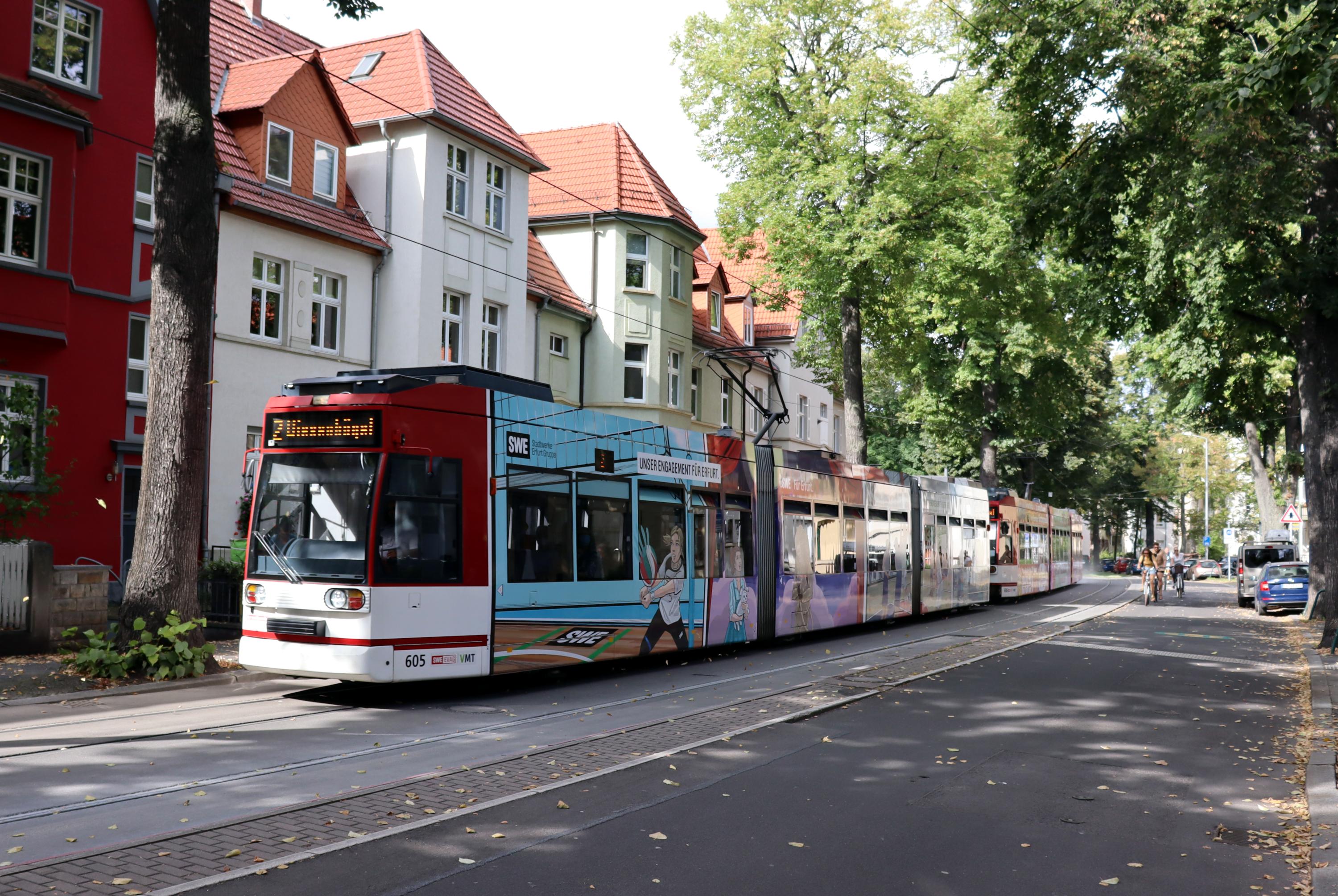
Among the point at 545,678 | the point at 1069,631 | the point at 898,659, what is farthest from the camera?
the point at 1069,631

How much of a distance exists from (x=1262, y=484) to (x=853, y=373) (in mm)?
22055

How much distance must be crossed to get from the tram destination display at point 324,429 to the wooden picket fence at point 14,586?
4.78 meters

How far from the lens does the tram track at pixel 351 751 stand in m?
6.75

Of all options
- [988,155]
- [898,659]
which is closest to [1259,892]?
[898,659]

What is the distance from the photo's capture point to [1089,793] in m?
7.77

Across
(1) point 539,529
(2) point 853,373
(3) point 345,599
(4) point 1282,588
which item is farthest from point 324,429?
(4) point 1282,588

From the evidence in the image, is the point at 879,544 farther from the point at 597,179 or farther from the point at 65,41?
the point at 65,41

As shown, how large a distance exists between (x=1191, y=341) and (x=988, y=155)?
665cm

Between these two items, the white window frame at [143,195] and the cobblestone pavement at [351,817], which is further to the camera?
the white window frame at [143,195]

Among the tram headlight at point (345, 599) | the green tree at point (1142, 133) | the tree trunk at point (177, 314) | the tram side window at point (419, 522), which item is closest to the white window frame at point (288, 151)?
the tree trunk at point (177, 314)

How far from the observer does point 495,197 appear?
2603 centimetres

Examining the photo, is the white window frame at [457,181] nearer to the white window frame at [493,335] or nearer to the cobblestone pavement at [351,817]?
the white window frame at [493,335]

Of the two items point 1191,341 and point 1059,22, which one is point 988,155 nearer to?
point 1191,341

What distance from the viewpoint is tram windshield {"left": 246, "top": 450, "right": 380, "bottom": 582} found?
10.7m
